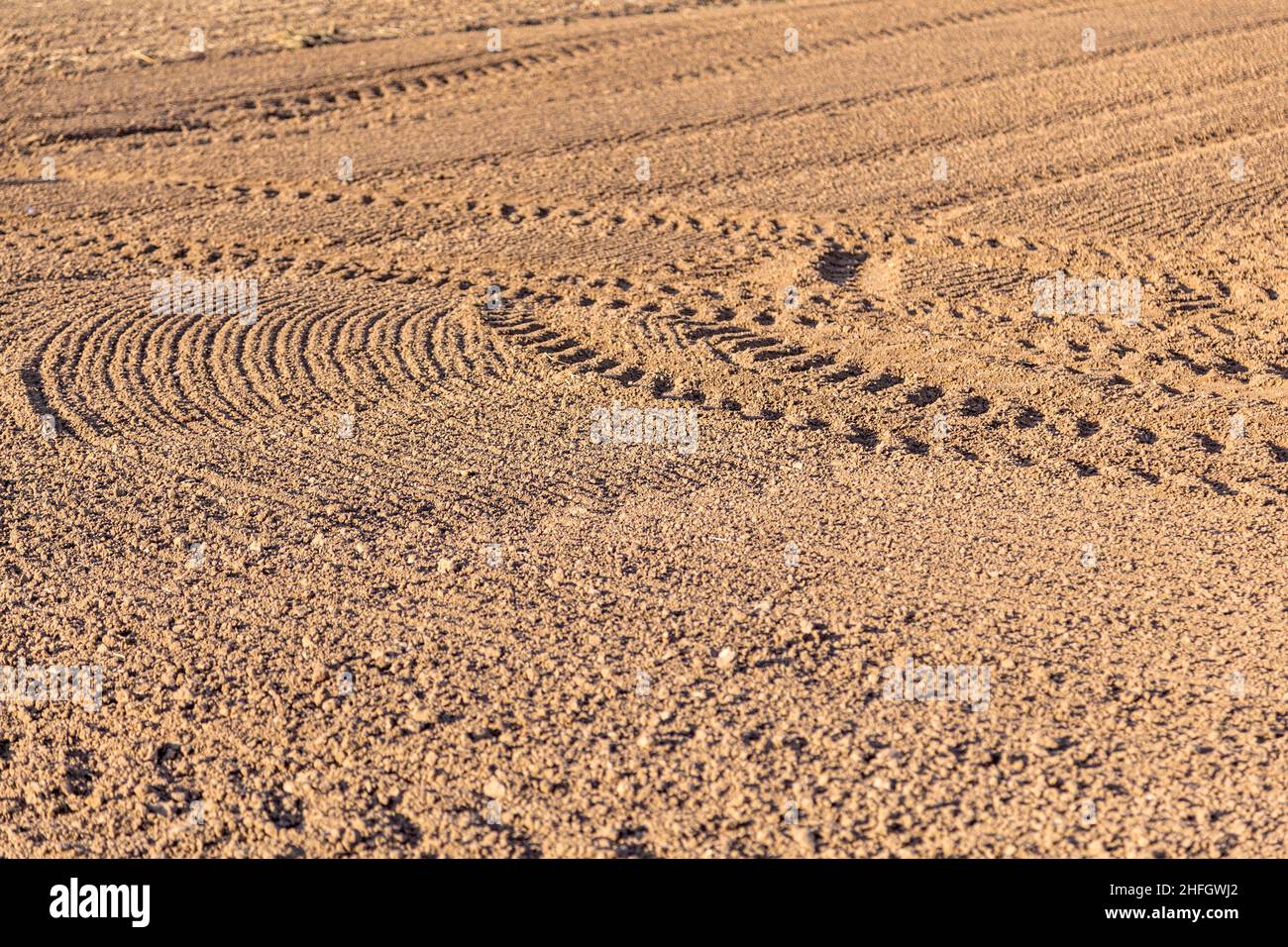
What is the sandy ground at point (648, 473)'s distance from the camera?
554cm

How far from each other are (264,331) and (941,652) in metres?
6.51

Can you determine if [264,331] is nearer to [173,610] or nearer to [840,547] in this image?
[173,610]

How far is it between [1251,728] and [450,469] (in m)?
4.76

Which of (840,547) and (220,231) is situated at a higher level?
(220,231)

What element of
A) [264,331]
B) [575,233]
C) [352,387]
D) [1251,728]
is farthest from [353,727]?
[575,233]

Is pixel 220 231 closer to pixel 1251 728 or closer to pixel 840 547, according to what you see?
pixel 840 547

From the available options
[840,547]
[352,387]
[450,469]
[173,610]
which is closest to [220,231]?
[352,387]

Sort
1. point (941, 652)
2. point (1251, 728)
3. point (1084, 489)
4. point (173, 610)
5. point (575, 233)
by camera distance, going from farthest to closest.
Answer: point (575, 233) < point (1084, 489) < point (173, 610) < point (941, 652) < point (1251, 728)

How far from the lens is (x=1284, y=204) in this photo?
1354 centimetres

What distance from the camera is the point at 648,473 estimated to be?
8.59 metres

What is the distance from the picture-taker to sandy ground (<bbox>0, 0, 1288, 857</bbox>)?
18.2 feet
